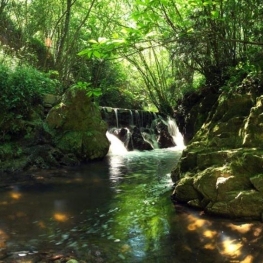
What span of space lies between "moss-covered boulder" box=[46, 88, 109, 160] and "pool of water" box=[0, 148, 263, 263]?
341 centimetres

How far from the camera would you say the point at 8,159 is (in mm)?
9359

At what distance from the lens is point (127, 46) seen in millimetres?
3754

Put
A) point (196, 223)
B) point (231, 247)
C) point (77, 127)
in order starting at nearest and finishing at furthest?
point (231, 247) < point (196, 223) < point (77, 127)

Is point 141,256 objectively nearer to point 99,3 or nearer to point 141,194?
point 141,194

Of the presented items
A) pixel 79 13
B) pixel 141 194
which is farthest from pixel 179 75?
pixel 141 194

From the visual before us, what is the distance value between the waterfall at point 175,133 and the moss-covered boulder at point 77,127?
5912 millimetres

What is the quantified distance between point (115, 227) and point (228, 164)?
2.04 meters

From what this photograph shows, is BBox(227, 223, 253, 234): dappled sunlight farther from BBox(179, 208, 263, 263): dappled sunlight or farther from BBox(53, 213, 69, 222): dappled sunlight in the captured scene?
BBox(53, 213, 69, 222): dappled sunlight

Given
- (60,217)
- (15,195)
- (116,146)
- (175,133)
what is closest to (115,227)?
(60,217)

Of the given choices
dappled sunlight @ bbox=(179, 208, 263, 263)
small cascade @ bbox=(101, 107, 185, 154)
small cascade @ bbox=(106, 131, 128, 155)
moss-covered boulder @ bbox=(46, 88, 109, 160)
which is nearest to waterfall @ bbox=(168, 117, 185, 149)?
small cascade @ bbox=(101, 107, 185, 154)

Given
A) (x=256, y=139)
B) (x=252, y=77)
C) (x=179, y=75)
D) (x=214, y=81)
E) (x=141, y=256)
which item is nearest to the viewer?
(x=141, y=256)

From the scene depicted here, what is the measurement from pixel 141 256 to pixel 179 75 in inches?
542

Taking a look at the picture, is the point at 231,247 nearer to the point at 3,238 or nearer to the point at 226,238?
the point at 226,238

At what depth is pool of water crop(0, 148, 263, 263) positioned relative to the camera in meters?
3.79
